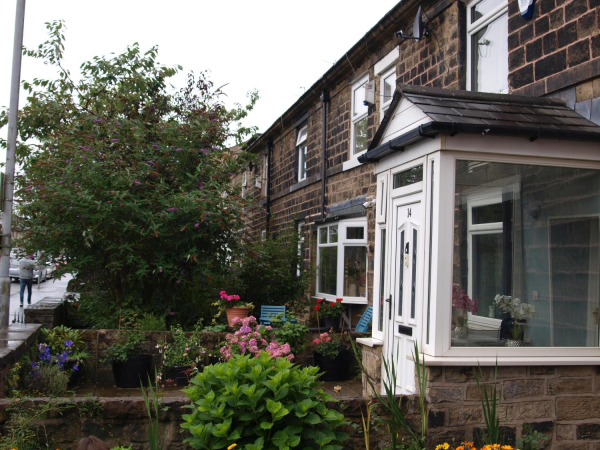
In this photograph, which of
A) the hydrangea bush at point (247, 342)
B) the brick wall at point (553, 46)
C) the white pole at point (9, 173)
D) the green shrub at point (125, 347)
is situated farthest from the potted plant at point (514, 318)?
the white pole at point (9, 173)

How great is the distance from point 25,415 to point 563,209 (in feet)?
15.0

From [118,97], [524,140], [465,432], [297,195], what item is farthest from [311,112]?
[465,432]

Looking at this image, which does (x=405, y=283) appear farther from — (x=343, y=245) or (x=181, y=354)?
(x=343, y=245)

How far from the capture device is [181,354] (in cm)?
755

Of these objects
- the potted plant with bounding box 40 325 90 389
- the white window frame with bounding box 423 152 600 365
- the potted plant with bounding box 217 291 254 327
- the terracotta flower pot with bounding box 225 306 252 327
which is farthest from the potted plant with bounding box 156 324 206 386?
the white window frame with bounding box 423 152 600 365

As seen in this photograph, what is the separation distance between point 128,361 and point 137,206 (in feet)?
8.30

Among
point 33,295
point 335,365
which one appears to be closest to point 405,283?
point 335,365

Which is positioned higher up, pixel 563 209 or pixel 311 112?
pixel 311 112

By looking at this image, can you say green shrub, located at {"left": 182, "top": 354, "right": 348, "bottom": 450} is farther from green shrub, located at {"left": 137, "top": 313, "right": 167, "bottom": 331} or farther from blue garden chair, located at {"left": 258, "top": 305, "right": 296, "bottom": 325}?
blue garden chair, located at {"left": 258, "top": 305, "right": 296, "bottom": 325}

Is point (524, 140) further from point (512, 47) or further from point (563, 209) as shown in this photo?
point (512, 47)

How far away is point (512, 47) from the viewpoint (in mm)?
6504

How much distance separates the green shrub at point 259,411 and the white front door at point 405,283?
4.83ft

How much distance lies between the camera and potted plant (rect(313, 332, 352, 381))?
26.1 ft

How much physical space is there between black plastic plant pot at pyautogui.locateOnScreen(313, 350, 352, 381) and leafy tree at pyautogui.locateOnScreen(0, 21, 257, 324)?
2.56 meters
